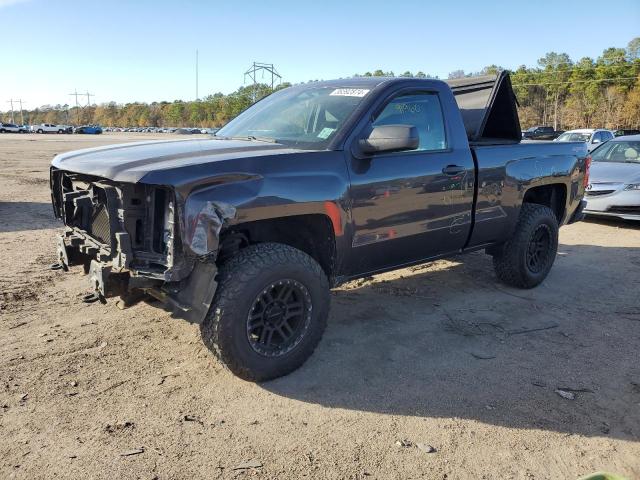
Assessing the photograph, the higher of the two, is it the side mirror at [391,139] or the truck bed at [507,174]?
the side mirror at [391,139]

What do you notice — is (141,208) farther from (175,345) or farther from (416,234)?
(416,234)

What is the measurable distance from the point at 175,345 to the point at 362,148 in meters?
2.04

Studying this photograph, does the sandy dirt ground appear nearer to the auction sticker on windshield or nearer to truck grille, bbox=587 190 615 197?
the auction sticker on windshield

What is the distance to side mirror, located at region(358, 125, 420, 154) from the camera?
11.6ft

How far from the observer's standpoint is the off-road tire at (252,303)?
10.3ft

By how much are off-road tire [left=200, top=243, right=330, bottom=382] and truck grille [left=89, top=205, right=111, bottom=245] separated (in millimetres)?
790

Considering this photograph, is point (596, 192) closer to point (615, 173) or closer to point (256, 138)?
point (615, 173)

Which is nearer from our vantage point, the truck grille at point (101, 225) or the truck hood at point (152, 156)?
the truck hood at point (152, 156)

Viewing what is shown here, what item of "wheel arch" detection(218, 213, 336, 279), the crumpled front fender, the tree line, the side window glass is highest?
the tree line

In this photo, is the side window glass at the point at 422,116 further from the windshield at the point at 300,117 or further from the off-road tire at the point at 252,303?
the off-road tire at the point at 252,303

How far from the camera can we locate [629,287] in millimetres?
5758

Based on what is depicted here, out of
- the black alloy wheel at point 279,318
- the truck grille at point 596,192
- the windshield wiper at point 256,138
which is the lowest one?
the black alloy wheel at point 279,318

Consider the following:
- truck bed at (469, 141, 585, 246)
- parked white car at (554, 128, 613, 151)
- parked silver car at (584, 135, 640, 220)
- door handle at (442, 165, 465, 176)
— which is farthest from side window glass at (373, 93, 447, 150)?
parked white car at (554, 128, 613, 151)

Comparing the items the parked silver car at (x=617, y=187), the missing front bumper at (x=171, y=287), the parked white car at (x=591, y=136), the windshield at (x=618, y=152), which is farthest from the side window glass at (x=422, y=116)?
the parked white car at (x=591, y=136)
